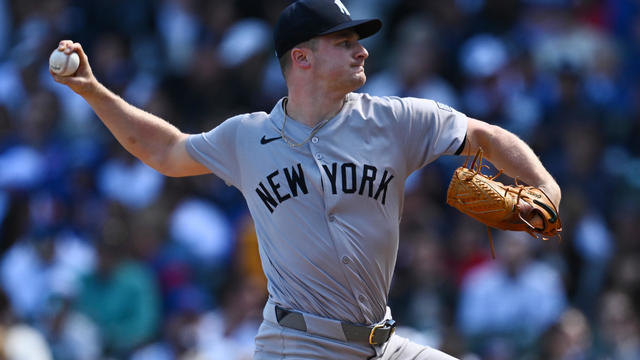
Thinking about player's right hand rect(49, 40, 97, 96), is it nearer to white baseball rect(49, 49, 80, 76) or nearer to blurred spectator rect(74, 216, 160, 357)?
Result: white baseball rect(49, 49, 80, 76)

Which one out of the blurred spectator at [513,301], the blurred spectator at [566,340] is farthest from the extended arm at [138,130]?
the blurred spectator at [513,301]

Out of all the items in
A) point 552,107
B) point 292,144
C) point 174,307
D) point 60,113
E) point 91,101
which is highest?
point 91,101

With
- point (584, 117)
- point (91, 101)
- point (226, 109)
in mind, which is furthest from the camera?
point (226, 109)

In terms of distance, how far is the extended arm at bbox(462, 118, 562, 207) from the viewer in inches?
171

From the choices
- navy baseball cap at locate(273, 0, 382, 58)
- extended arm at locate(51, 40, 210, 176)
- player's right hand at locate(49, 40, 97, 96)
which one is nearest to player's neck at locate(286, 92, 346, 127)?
navy baseball cap at locate(273, 0, 382, 58)

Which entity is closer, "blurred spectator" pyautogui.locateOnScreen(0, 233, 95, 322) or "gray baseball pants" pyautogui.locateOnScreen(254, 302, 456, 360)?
"gray baseball pants" pyautogui.locateOnScreen(254, 302, 456, 360)

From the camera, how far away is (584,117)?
9703 mm

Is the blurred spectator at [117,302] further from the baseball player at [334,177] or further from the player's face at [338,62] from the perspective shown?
the player's face at [338,62]

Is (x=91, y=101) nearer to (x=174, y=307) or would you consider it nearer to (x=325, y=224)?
(x=325, y=224)

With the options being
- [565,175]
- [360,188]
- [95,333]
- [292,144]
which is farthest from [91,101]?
[565,175]

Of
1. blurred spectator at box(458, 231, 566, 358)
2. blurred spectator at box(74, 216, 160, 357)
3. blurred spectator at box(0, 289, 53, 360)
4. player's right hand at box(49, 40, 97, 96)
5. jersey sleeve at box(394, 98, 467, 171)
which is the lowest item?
blurred spectator at box(458, 231, 566, 358)

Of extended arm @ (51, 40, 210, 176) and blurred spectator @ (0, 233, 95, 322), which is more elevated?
extended arm @ (51, 40, 210, 176)

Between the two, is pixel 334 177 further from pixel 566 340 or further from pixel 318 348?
pixel 566 340

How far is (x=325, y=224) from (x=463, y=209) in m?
0.59
